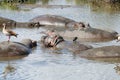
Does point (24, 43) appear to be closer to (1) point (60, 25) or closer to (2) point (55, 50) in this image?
(2) point (55, 50)

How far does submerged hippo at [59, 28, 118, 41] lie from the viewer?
1542 cm

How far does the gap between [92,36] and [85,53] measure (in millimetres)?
3309

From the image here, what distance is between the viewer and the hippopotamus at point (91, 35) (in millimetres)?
15422

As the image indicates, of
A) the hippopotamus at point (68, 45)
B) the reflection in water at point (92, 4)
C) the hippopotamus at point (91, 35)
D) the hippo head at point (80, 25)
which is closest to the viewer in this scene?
the hippopotamus at point (68, 45)

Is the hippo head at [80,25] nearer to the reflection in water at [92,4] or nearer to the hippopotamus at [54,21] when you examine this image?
the hippopotamus at [54,21]

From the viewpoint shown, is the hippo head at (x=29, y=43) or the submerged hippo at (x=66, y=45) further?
the hippo head at (x=29, y=43)

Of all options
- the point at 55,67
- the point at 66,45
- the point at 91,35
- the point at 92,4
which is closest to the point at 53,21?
the point at 91,35

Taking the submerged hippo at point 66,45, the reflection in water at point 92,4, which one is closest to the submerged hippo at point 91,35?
the submerged hippo at point 66,45

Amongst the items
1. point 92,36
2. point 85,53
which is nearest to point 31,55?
point 85,53

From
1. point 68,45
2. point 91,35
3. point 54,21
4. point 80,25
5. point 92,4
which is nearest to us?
point 68,45

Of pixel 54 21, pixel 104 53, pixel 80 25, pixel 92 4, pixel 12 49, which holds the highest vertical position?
pixel 12 49

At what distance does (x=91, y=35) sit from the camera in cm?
1552

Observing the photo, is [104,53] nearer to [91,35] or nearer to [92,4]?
[91,35]

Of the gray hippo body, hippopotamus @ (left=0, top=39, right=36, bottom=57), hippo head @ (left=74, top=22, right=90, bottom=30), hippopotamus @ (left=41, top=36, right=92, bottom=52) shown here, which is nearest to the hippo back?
hippopotamus @ (left=0, top=39, right=36, bottom=57)
